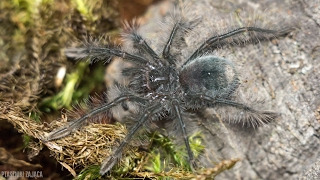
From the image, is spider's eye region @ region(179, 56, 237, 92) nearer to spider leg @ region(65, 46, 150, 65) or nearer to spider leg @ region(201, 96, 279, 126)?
spider leg @ region(201, 96, 279, 126)

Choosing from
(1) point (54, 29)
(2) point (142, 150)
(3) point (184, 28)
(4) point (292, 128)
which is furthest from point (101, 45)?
(4) point (292, 128)

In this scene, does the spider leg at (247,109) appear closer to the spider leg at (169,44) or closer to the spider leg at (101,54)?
the spider leg at (169,44)

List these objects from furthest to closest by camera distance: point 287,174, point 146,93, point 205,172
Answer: point 146,93 → point 287,174 → point 205,172

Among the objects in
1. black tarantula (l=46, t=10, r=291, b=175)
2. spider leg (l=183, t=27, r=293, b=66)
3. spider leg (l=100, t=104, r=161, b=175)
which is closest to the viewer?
spider leg (l=100, t=104, r=161, b=175)

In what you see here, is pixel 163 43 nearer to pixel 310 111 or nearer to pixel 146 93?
pixel 146 93

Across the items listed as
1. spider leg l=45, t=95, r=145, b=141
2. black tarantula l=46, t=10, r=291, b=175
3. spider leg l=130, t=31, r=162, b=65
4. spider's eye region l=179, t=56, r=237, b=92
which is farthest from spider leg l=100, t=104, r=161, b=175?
spider leg l=130, t=31, r=162, b=65
